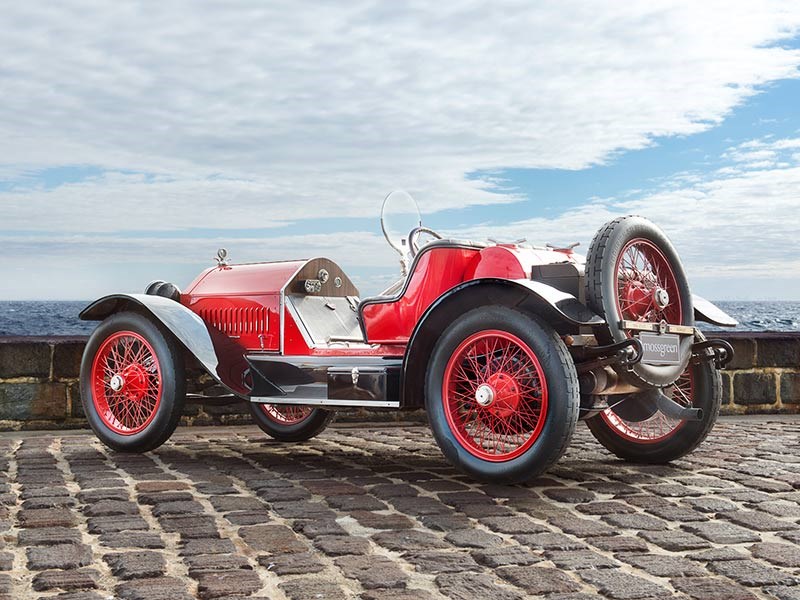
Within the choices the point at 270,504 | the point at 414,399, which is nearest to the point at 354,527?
the point at 270,504

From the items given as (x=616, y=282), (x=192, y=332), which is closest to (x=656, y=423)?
(x=616, y=282)

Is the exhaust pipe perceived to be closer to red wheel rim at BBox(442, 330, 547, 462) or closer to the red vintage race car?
the red vintage race car

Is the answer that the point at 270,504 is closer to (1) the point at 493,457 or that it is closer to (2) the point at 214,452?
(1) the point at 493,457

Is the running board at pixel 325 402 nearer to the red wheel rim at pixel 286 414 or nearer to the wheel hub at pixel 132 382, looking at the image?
the wheel hub at pixel 132 382

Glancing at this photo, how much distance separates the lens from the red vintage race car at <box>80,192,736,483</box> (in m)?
4.95

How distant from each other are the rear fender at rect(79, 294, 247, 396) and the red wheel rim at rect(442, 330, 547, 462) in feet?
5.76

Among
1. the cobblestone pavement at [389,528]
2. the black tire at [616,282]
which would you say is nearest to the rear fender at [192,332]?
the cobblestone pavement at [389,528]

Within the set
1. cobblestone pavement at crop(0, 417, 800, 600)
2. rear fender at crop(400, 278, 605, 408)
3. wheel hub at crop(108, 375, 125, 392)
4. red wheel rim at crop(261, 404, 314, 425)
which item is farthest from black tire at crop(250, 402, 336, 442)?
rear fender at crop(400, 278, 605, 408)

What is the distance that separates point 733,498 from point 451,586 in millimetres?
2073

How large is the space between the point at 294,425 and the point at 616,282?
2.99 meters

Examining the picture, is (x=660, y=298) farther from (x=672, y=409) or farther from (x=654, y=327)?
(x=672, y=409)

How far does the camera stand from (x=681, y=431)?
19.0 ft

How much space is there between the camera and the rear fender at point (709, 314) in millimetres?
6039

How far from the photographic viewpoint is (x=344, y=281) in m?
7.10
